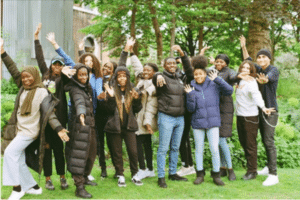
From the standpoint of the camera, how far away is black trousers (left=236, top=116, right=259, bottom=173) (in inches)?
237

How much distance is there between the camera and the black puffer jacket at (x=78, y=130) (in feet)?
16.2

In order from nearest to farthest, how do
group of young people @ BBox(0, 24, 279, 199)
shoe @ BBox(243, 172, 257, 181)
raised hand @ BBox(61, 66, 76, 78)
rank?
group of young people @ BBox(0, 24, 279, 199) < raised hand @ BBox(61, 66, 76, 78) < shoe @ BBox(243, 172, 257, 181)

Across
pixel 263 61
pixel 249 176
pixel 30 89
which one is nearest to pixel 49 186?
pixel 30 89

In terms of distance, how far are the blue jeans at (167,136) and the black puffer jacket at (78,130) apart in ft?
4.14

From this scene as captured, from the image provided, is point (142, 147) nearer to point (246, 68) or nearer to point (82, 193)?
point (82, 193)

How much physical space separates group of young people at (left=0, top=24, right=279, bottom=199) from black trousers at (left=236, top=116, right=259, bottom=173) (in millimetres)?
18

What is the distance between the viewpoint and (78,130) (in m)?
5.01

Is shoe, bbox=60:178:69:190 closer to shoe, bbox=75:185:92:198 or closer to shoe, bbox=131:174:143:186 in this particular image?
shoe, bbox=75:185:92:198

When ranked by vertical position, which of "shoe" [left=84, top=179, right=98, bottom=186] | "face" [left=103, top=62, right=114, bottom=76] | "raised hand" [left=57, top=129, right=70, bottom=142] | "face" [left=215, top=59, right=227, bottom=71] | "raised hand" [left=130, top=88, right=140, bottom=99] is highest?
"face" [left=215, top=59, right=227, bottom=71]

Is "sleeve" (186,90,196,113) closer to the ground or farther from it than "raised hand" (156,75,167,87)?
closer to the ground

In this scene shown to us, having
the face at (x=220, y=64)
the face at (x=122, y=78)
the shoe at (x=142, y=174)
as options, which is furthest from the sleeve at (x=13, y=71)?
the face at (x=220, y=64)

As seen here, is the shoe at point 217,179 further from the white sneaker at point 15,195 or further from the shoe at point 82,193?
the white sneaker at point 15,195

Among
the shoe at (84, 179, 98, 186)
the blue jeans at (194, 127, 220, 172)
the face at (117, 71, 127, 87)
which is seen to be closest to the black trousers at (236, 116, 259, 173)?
the blue jeans at (194, 127, 220, 172)

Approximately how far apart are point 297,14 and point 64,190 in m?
9.30
